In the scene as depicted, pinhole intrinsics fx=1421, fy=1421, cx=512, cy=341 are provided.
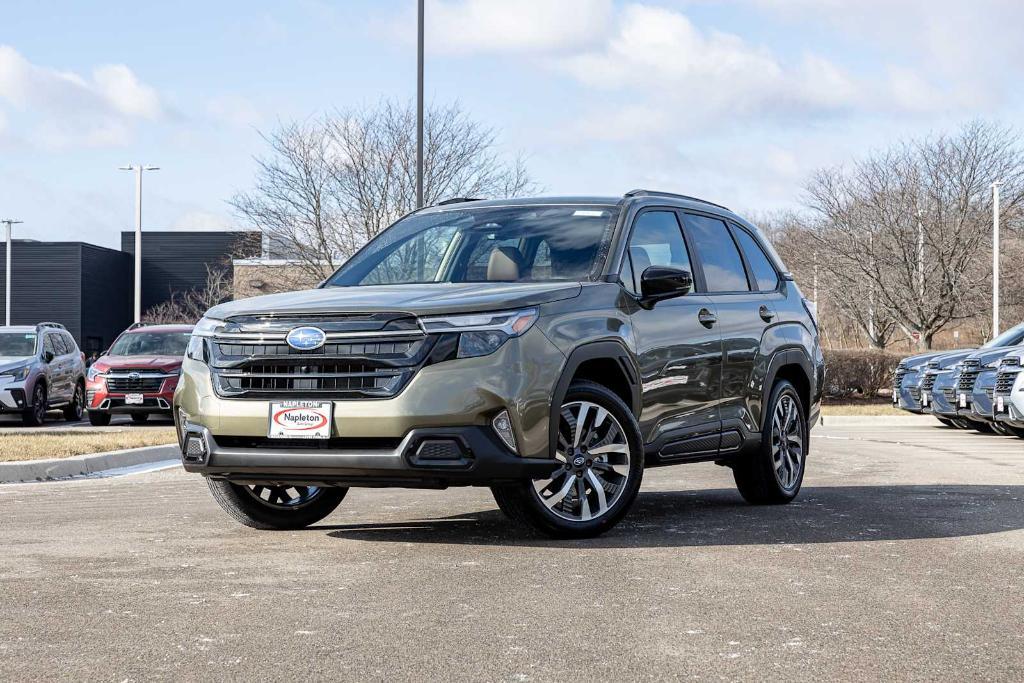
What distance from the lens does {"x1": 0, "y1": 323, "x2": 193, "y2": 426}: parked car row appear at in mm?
22953

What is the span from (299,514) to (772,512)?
10.1 ft

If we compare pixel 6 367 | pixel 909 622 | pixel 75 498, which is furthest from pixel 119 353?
pixel 909 622

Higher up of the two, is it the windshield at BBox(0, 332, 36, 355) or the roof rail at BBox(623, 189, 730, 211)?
the roof rail at BBox(623, 189, 730, 211)

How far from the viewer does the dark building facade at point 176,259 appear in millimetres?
64188

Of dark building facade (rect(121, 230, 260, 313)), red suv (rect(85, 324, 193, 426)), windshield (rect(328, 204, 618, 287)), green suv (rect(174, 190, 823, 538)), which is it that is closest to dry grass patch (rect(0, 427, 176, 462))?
red suv (rect(85, 324, 193, 426))

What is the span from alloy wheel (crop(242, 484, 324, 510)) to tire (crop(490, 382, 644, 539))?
4.66ft

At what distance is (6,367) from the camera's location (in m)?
23.1

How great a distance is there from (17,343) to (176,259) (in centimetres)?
4122

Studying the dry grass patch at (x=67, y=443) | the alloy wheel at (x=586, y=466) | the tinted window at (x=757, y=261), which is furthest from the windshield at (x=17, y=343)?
the alloy wheel at (x=586, y=466)

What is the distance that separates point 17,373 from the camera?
2305 cm

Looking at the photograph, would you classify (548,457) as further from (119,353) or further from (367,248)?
(119,353)

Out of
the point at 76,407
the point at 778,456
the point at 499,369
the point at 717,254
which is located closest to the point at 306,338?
the point at 499,369

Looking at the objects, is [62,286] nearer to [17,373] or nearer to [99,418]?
[99,418]

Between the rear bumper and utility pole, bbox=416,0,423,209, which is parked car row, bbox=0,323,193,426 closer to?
utility pole, bbox=416,0,423,209
